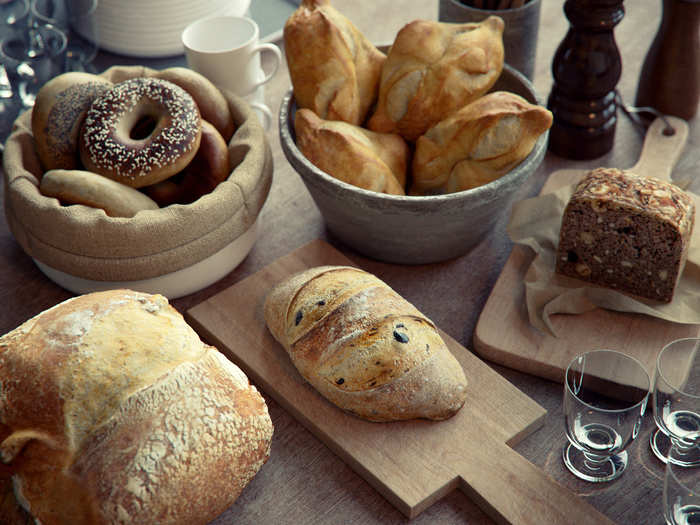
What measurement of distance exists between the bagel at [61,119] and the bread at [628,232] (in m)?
0.65

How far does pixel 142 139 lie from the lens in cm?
101

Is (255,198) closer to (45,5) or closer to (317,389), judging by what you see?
(317,389)

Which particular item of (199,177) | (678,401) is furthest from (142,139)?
(678,401)

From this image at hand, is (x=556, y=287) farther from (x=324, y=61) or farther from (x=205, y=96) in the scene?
(x=205, y=96)

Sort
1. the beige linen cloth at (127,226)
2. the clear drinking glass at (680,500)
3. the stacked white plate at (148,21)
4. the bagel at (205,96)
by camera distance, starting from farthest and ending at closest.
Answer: the stacked white plate at (148,21)
the bagel at (205,96)
the beige linen cloth at (127,226)
the clear drinking glass at (680,500)

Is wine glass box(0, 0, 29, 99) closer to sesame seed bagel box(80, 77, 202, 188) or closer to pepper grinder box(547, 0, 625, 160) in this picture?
sesame seed bagel box(80, 77, 202, 188)

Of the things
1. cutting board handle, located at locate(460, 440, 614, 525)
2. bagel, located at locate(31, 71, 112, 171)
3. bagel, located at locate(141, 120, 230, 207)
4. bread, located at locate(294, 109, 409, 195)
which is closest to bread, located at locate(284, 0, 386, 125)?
bread, located at locate(294, 109, 409, 195)

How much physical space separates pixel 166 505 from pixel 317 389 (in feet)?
0.75

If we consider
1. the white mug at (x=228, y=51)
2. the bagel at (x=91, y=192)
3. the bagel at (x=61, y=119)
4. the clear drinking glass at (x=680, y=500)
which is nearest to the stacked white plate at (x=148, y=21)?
the white mug at (x=228, y=51)

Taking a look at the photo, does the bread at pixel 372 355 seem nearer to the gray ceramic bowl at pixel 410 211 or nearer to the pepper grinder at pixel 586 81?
the gray ceramic bowl at pixel 410 211

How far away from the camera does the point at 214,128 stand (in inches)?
41.7

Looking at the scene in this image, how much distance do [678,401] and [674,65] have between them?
68 cm

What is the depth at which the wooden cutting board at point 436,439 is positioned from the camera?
79 cm

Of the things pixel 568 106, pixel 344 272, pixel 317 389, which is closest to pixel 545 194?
pixel 568 106
